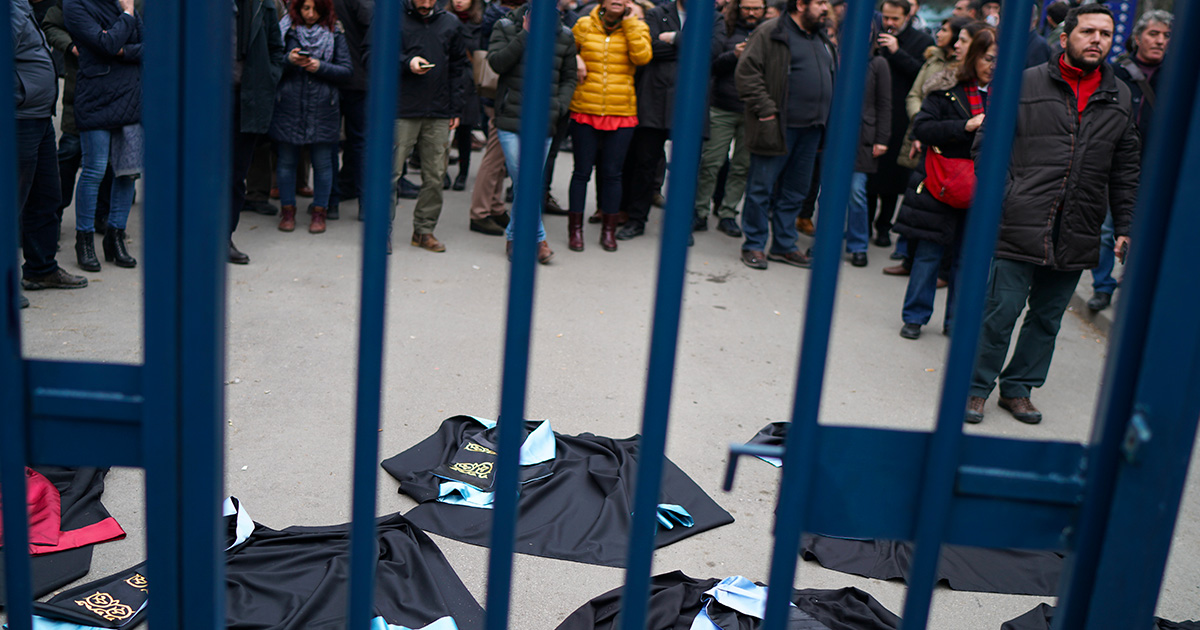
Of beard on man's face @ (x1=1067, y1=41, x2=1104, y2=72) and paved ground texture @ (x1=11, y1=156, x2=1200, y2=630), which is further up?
beard on man's face @ (x1=1067, y1=41, x2=1104, y2=72)

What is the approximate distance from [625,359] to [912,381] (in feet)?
5.29

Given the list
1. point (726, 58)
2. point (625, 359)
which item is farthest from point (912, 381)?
point (726, 58)

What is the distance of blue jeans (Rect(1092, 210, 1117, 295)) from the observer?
21.2 feet

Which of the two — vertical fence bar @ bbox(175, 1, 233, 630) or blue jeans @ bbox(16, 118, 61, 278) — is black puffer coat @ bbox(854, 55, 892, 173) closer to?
blue jeans @ bbox(16, 118, 61, 278)

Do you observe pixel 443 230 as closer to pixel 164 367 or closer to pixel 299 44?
pixel 299 44

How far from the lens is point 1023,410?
4852 millimetres

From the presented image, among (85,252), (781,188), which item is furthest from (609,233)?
(85,252)

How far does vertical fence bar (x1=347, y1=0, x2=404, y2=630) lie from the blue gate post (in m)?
0.16

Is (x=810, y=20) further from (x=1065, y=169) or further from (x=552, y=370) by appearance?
(x=552, y=370)

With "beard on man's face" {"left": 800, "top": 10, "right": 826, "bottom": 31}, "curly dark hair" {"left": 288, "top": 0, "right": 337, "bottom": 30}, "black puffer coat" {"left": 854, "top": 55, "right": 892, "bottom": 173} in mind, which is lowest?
"black puffer coat" {"left": 854, "top": 55, "right": 892, "bottom": 173}

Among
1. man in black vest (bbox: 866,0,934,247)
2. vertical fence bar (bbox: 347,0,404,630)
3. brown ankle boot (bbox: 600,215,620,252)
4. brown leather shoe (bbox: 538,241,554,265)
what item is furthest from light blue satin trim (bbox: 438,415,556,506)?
man in black vest (bbox: 866,0,934,247)

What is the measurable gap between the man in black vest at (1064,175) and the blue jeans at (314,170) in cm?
459

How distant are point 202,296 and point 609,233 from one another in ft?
21.1

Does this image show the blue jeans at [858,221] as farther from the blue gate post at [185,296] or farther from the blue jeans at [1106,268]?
the blue gate post at [185,296]
